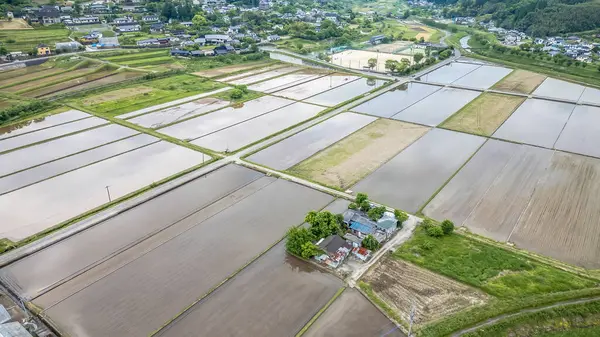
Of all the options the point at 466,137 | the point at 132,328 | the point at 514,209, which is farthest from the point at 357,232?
the point at 466,137

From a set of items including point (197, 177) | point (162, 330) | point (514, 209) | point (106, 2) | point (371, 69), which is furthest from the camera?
point (106, 2)

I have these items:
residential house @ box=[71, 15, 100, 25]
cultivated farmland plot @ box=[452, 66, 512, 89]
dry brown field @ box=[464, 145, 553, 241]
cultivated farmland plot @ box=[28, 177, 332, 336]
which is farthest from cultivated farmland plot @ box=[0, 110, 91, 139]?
residential house @ box=[71, 15, 100, 25]

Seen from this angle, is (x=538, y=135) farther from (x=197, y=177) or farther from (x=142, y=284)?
(x=142, y=284)

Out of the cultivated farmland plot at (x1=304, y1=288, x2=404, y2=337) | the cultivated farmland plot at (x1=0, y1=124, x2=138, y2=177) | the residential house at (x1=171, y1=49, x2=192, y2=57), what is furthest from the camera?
the residential house at (x1=171, y1=49, x2=192, y2=57)

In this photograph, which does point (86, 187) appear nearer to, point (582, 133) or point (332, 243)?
point (332, 243)

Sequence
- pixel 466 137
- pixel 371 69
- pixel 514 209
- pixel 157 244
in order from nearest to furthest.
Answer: pixel 157 244
pixel 514 209
pixel 466 137
pixel 371 69

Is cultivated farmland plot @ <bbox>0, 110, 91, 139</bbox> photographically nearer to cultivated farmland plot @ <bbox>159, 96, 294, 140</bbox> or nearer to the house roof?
cultivated farmland plot @ <bbox>159, 96, 294, 140</bbox>
